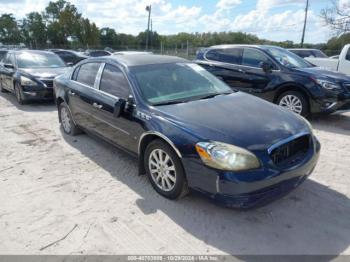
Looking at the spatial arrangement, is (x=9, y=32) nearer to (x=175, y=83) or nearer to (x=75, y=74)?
(x=75, y=74)

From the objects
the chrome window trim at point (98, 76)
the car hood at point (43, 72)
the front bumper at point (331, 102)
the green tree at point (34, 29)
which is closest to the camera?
the chrome window trim at point (98, 76)

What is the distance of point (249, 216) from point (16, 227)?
Result: 2.40 meters

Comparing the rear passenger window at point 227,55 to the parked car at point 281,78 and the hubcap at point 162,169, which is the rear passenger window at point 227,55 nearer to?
the parked car at point 281,78

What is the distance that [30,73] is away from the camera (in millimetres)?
8617

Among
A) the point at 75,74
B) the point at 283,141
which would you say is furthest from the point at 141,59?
the point at 283,141

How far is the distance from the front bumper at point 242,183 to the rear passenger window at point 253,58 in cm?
489

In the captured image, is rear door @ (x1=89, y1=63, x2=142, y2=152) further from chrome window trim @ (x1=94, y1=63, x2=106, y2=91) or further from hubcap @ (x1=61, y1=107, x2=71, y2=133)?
hubcap @ (x1=61, y1=107, x2=71, y2=133)

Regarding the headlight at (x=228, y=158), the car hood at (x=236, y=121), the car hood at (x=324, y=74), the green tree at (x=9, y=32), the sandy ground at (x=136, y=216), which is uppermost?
the green tree at (x=9, y=32)

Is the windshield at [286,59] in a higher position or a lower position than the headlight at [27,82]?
higher

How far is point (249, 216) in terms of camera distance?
3254mm

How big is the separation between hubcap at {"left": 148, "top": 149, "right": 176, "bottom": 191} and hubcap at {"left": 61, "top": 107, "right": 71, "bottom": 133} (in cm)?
289

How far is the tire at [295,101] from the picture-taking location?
677cm

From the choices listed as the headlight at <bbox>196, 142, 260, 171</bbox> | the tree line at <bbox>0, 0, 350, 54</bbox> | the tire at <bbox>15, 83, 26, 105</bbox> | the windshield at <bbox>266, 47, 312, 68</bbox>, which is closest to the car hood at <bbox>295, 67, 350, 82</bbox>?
the windshield at <bbox>266, 47, 312, 68</bbox>

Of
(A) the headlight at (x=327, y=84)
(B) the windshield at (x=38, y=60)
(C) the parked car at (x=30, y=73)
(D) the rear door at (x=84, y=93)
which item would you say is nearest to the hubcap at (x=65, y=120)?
(D) the rear door at (x=84, y=93)
